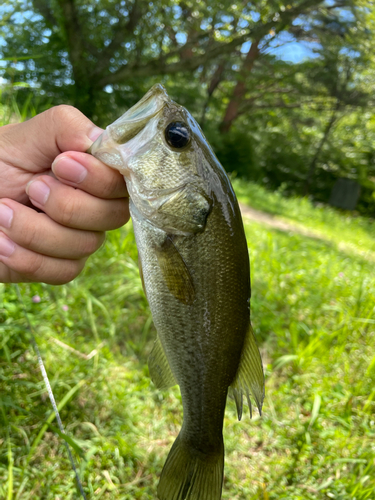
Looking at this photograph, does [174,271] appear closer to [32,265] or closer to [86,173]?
[86,173]

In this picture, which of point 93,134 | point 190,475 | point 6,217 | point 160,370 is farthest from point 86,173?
point 190,475

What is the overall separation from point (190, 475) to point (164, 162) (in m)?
1.15

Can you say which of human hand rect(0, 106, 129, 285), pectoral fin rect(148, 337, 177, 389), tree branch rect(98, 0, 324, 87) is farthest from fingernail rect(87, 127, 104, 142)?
tree branch rect(98, 0, 324, 87)

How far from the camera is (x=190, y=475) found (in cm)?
128

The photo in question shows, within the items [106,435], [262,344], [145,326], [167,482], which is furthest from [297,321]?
[167,482]

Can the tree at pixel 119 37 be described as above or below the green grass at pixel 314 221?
above

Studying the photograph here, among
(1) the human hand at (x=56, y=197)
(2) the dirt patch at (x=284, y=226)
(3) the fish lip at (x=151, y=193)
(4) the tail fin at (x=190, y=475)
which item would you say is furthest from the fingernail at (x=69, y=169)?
(2) the dirt patch at (x=284, y=226)

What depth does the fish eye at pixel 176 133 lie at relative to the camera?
1.16 m

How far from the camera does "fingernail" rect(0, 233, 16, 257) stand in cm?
136

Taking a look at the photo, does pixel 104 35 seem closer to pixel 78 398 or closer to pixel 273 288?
pixel 273 288

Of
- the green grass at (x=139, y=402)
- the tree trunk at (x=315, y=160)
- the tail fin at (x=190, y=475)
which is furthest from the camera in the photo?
the tree trunk at (x=315, y=160)

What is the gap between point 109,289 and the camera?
10.4 ft

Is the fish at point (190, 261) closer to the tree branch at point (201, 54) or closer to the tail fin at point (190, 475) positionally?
the tail fin at point (190, 475)

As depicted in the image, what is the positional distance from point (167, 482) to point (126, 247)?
2602mm
